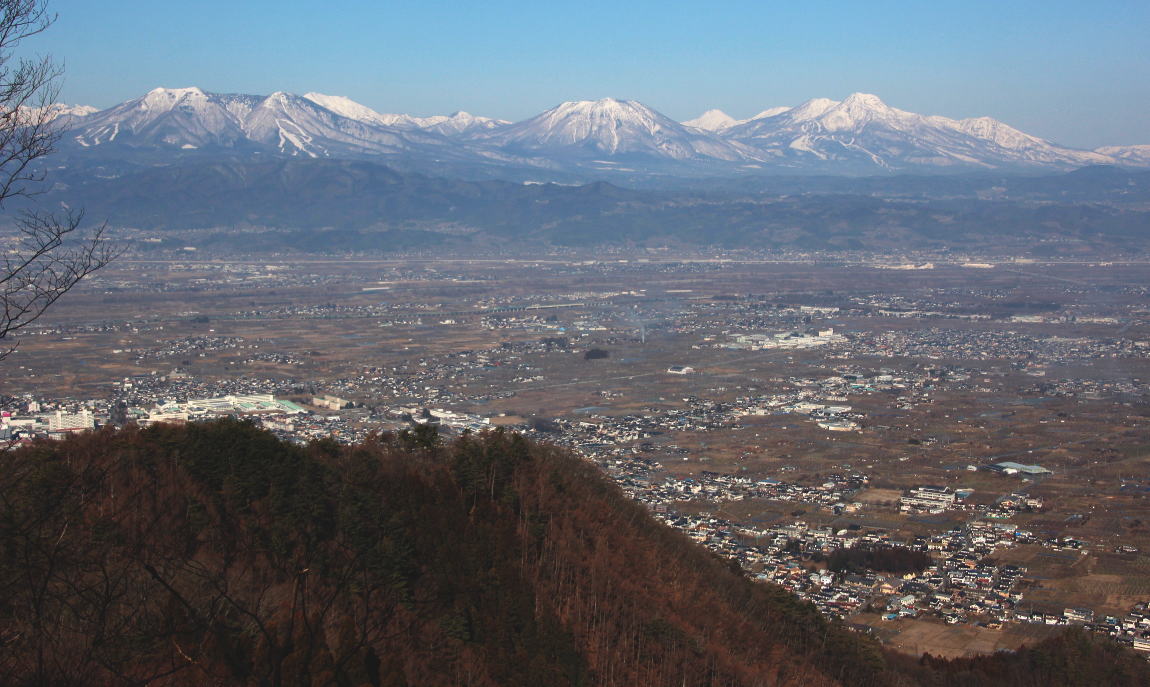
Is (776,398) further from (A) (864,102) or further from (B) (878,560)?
(A) (864,102)

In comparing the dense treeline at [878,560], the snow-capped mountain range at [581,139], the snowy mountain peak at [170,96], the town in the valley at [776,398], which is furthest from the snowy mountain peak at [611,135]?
the dense treeline at [878,560]

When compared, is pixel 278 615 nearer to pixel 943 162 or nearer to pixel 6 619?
pixel 6 619

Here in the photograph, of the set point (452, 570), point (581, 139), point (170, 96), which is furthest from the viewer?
point (581, 139)

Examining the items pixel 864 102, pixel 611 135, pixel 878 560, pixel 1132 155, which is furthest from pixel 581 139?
pixel 878 560

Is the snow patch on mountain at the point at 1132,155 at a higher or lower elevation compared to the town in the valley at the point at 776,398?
higher

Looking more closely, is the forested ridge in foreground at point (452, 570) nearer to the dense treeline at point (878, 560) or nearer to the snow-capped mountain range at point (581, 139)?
the dense treeline at point (878, 560)
